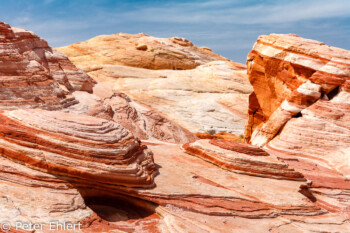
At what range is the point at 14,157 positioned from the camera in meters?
7.04

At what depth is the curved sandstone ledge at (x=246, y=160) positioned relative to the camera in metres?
9.93

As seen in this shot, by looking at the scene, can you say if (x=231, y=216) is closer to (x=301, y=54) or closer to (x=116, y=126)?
(x=116, y=126)

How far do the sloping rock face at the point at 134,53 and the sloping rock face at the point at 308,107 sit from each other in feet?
76.0

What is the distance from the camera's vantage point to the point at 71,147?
23.7 ft

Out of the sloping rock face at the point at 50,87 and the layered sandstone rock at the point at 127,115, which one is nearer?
the sloping rock face at the point at 50,87

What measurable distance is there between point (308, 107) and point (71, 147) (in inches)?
429

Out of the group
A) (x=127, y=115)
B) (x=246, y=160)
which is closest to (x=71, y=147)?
(x=246, y=160)

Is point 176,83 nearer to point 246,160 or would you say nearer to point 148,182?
point 246,160

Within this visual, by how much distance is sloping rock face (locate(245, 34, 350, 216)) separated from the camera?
12641 millimetres

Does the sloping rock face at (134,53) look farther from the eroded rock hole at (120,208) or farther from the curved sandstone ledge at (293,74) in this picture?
the eroded rock hole at (120,208)

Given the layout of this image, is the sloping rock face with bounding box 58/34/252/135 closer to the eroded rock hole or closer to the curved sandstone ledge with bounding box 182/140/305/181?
the curved sandstone ledge with bounding box 182/140/305/181

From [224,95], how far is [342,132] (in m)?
17.1

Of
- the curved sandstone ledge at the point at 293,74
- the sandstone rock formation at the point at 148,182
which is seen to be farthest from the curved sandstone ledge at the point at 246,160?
the curved sandstone ledge at the point at 293,74

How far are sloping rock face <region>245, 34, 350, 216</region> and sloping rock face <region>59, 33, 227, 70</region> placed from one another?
2318cm
